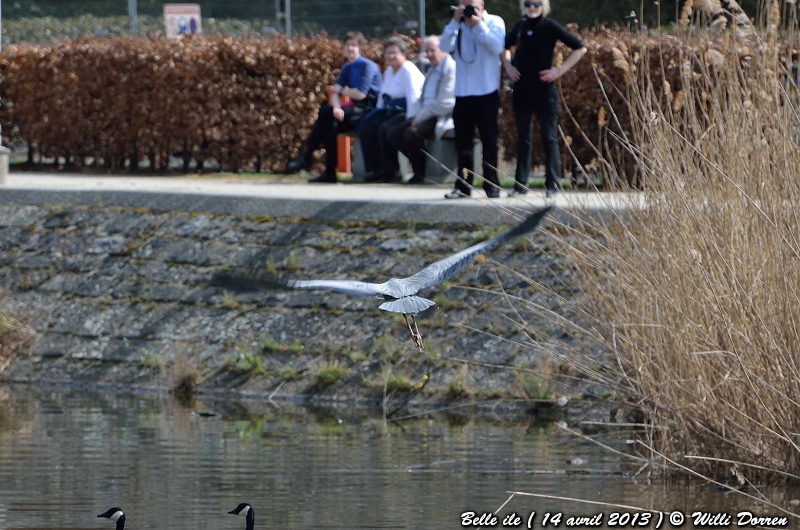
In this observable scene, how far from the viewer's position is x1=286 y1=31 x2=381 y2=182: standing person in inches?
558

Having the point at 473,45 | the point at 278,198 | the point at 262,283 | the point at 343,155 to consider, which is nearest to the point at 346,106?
the point at 343,155

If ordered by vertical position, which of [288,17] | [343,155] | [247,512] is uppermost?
[288,17]

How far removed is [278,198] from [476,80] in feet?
5.83

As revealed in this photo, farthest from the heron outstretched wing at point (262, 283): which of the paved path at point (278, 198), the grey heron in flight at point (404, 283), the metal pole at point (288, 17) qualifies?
the metal pole at point (288, 17)

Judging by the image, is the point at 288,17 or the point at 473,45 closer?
the point at 473,45

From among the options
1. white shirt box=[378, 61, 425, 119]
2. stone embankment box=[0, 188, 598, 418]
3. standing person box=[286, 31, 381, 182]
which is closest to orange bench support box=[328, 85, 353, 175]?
standing person box=[286, 31, 381, 182]

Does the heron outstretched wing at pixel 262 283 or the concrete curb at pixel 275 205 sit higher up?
the heron outstretched wing at pixel 262 283

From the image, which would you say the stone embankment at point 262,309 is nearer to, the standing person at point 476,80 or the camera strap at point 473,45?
the standing person at point 476,80

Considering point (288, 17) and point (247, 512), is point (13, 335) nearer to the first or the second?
point (247, 512)

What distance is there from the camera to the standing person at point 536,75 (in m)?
11.0

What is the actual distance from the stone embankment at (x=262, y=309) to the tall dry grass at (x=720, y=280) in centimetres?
225

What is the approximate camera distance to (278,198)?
11336mm

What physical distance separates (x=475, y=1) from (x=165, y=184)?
3.97 meters

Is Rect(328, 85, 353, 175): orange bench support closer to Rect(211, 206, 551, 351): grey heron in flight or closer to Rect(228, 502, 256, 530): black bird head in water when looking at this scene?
Rect(211, 206, 551, 351): grey heron in flight
